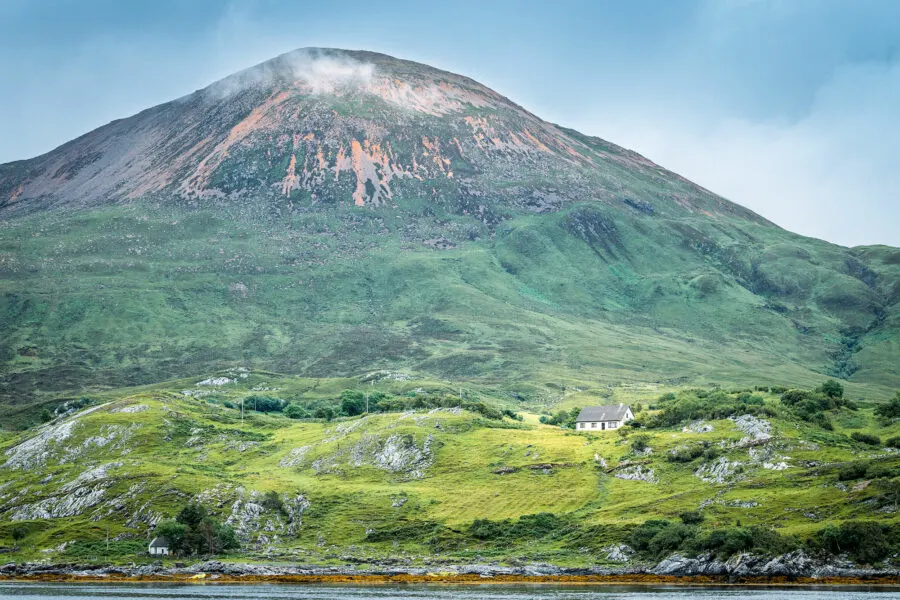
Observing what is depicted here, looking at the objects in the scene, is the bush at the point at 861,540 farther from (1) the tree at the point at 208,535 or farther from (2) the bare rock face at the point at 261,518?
(1) the tree at the point at 208,535

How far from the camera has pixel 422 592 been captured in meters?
123

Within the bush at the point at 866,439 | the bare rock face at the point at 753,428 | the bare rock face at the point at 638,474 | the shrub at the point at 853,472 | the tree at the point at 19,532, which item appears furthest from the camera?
the bare rock face at the point at 753,428

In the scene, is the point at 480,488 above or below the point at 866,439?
below

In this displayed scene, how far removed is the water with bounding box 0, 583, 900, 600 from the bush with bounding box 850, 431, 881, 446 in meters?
55.3

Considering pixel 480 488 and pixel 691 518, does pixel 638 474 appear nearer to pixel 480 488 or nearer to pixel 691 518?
pixel 480 488

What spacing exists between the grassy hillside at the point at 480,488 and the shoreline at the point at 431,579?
5.91m

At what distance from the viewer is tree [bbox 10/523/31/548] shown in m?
158

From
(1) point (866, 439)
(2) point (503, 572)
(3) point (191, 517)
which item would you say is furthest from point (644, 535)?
(3) point (191, 517)

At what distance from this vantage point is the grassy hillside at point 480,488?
5645 inches

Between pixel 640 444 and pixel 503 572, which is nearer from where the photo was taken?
pixel 503 572

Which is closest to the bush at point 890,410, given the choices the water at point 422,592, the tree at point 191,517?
the water at point 422,592

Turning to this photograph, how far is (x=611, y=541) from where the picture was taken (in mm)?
140875

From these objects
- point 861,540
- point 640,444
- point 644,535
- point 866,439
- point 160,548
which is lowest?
point 160,548

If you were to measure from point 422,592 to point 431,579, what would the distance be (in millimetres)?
14144
